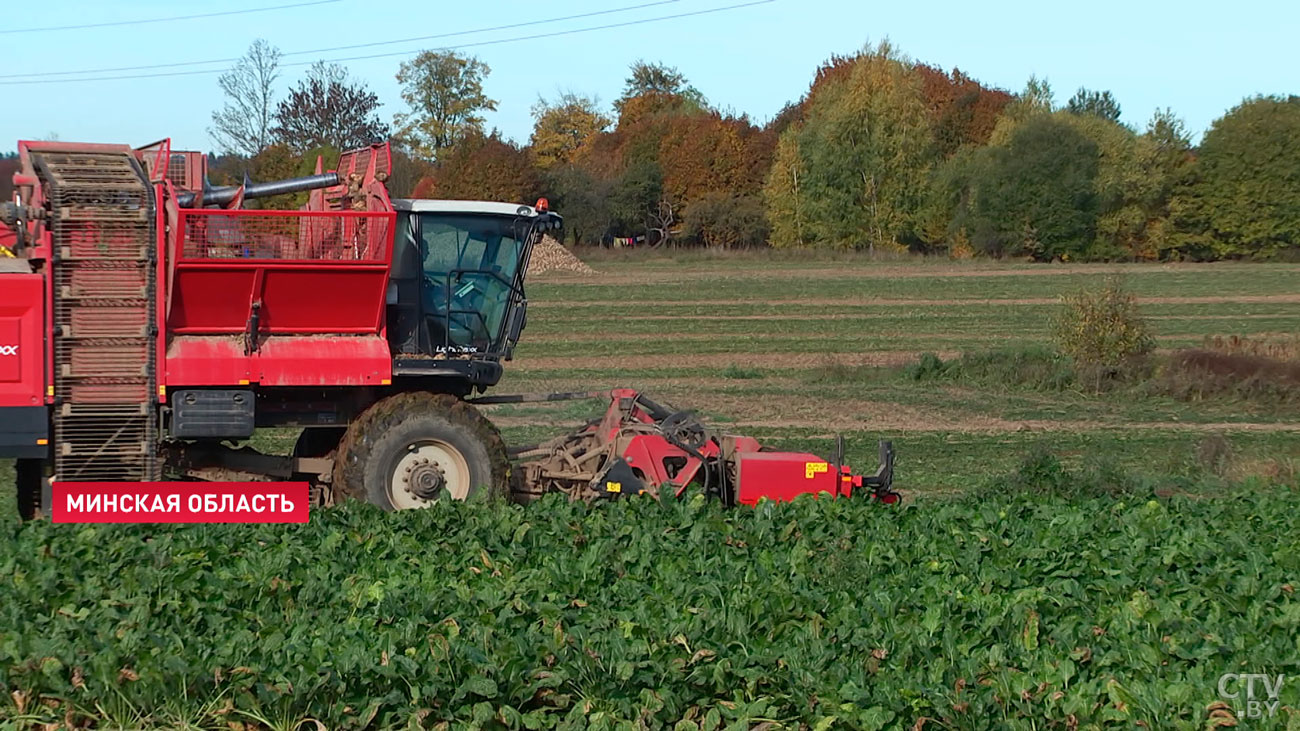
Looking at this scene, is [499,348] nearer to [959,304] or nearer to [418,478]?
[418,478]

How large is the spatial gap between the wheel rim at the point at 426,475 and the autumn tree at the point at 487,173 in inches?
2150

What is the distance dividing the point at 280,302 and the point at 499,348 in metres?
1.92

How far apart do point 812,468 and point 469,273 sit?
3294mm

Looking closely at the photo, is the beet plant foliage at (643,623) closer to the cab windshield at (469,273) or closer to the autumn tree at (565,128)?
the cab windshield at (469,273)

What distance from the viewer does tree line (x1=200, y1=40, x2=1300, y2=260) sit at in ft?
227

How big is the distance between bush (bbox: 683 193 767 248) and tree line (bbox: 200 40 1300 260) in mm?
105

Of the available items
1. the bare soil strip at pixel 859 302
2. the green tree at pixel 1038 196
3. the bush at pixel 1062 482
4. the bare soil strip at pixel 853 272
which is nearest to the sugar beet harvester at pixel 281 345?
the bush at pixel 1062 482

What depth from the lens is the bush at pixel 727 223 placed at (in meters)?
79.3

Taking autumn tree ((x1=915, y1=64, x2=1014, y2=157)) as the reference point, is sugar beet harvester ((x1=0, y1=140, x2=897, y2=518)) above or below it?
below

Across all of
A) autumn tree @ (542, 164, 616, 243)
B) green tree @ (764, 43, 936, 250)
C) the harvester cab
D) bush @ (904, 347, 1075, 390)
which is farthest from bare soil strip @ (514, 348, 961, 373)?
autumn tree @ (542, 164, 616, 243)

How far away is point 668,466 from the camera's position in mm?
11094

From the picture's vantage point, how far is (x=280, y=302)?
10.7 m

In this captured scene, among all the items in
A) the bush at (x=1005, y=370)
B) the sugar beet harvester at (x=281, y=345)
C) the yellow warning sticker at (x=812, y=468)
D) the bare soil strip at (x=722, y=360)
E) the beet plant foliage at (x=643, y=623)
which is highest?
the sugar beet harvester at (x=281, y=345)

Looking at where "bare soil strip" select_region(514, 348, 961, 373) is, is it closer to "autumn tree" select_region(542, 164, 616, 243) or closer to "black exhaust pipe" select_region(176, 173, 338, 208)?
"black exhaust pipe" select_region(176, 173, 338, 208)
